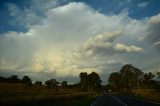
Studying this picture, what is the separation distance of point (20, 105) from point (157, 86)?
48.6 meters

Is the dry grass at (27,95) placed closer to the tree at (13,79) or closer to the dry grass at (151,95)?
the dry grass at (151,95)

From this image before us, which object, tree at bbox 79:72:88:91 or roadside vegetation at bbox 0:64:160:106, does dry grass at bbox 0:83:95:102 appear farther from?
tree at bbox 79:72:88:91

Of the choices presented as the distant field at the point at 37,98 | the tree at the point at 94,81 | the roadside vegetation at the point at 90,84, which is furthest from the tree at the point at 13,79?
the distant field at the point at 37,98

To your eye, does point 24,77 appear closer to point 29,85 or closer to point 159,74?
point 29,85

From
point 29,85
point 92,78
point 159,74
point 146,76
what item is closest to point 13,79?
point 29,85

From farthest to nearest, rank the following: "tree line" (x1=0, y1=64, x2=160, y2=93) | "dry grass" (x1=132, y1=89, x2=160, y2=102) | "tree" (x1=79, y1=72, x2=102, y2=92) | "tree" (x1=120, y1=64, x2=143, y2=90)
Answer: "tree" (x1=79, y1=72, x2=102, y2=92) → "tree" (x1=120, y1=64, x2=143, y2=90) → "tree line" (x1=0, y1=64, x2=160, y2=93) → "dry grass" (x1=132, y1=89, x2=160, y2=102)

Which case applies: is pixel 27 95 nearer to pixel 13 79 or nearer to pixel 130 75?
pixel 13 79

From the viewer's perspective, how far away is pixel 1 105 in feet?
106

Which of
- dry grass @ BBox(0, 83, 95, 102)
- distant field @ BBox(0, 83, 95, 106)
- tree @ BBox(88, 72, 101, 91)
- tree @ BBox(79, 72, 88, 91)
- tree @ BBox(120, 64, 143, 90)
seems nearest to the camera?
distant field @ BBox(0, 83, 95, 106)

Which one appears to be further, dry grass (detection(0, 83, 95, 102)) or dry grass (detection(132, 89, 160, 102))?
dry grass (detection(132, 89, 160, 102))

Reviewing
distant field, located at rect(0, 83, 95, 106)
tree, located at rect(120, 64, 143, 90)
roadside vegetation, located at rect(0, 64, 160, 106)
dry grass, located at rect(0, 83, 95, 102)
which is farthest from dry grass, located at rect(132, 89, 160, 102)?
tree, located at rect(120, 64, 143, 90)

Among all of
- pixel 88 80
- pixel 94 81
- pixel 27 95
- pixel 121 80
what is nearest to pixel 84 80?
pixel 88 80

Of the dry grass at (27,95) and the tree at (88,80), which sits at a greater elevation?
the tree at (88,80)

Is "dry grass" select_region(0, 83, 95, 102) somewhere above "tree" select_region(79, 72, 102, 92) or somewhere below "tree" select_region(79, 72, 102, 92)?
below
